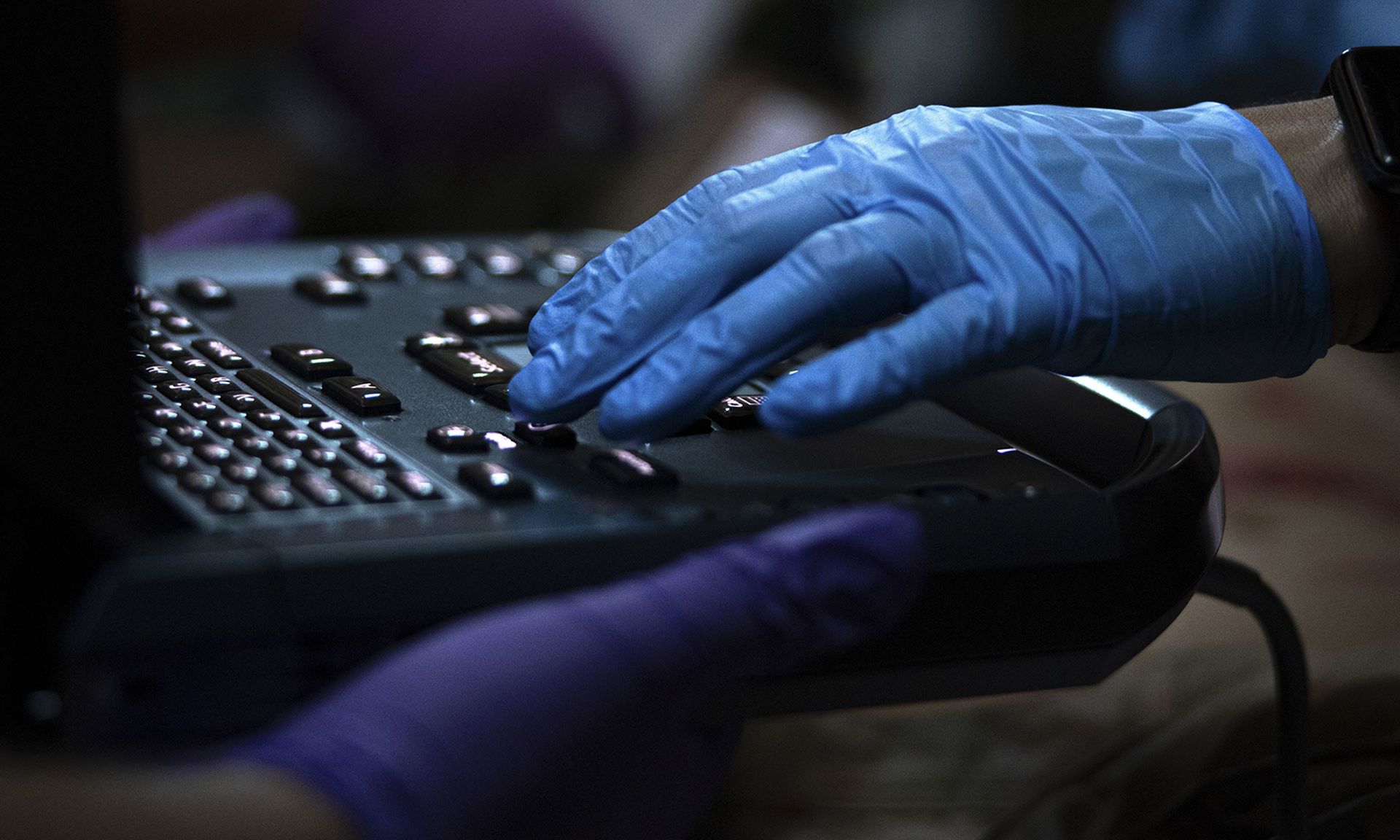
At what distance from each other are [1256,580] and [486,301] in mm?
404

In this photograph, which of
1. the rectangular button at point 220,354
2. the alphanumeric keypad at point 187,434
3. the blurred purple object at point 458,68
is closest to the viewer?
the alphanumeric keypad at point 187,434

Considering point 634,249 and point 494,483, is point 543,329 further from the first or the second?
point 494,483

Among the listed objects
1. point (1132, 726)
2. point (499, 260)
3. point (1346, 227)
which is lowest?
point (1132, 726)

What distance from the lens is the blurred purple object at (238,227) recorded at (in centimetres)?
91

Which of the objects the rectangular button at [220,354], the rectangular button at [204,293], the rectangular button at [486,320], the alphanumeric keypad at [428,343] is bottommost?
the rectangular button at [204,293]

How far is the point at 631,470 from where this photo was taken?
0.40 m

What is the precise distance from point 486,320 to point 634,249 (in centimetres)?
10

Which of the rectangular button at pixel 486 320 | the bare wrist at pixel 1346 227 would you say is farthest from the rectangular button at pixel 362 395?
the bare wrist at pixel 1346 227

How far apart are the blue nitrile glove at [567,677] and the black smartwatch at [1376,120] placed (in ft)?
1.07

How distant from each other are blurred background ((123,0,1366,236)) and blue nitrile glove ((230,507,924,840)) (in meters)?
1.18

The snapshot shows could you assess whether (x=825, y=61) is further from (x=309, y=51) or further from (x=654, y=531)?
(x=654, y=531)

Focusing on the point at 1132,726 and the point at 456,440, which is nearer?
the point at 456,440

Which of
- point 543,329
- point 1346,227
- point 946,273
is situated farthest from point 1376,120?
point 543,329

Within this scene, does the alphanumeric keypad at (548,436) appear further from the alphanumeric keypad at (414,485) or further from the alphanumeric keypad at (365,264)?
the alphanumeric keypad at (365,264)
